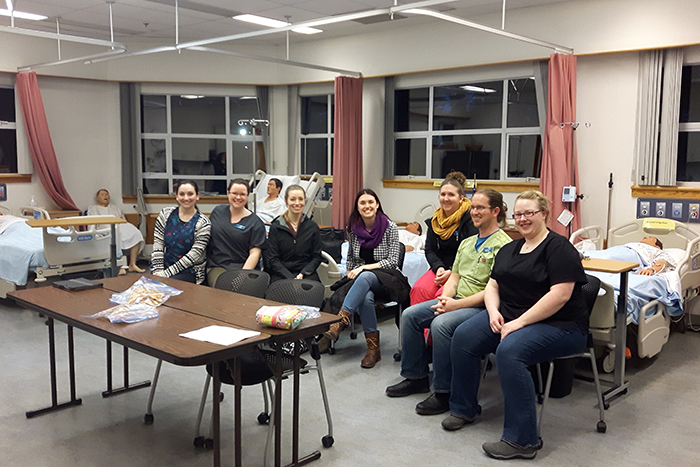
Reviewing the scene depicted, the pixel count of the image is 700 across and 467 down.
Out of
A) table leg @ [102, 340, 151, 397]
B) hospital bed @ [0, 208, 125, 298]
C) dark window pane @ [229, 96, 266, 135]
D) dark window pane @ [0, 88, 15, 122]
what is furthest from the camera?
dark window pane @ [229, 96, 266, 135]

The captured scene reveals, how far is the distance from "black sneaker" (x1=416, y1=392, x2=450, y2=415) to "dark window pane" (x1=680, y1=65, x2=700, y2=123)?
12.8 ft

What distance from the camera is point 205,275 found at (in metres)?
4.33

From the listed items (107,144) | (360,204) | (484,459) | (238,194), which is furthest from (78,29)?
(484,459)

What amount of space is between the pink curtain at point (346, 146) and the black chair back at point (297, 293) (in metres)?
4.30

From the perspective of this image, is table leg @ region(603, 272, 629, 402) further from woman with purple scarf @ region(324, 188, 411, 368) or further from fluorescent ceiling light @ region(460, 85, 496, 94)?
fluorescent ceiling light @ region(460, 85, 496, 94)

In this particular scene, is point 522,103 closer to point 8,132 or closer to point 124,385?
point 124,385

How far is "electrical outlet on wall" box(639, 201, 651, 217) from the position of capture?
5.63 metres

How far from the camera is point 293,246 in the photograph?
4.29 meters

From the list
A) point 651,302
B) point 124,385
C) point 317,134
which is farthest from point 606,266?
point 317,134

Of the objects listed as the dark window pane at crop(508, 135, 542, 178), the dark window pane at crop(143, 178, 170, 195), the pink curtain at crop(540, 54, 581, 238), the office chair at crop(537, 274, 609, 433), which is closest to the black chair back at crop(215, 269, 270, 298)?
the office chair at crop(537, 274, 609, 433)

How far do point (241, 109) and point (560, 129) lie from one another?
15.3ft

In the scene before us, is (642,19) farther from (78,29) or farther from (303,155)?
(78,29)

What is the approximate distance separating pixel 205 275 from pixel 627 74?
4279 millimetres

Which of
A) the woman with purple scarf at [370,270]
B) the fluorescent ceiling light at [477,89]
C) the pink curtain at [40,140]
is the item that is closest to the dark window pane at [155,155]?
the pink curtain at [40,140]
